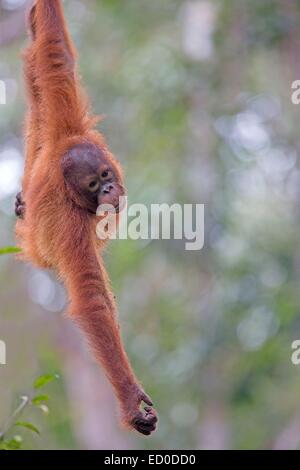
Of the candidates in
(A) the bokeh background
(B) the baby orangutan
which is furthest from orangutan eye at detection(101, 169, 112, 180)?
(A) the bokeh background

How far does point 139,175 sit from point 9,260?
10.3ft

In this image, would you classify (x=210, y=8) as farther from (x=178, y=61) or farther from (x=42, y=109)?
(x=42, y=109)

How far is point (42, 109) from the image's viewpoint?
3549 mm

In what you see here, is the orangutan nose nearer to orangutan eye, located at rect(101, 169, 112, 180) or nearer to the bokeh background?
orangutan eye, located at rect(101, 169, 112, 180)

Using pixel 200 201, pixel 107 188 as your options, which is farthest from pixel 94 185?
pixel 200 201

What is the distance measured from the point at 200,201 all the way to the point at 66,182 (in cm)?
586

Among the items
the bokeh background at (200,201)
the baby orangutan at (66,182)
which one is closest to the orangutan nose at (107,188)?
the baby orangutan at (66,182)

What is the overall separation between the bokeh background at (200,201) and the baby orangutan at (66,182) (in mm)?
5070

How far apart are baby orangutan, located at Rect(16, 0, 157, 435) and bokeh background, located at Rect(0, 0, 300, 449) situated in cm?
507

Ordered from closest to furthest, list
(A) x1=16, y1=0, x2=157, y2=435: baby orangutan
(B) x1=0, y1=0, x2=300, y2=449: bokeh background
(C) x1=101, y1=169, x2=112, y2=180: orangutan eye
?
1. (A) x1=16, y1=0, x2=157, y2=435: baby orangutan
2. (C) x1=101, y1=169, x2=112, y2=180: orangutan eye
3. (B) x1=0, y1=0, x2=300, y2=449: bokeh background

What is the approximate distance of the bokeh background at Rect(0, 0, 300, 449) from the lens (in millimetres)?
9367

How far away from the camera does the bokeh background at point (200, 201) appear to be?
9367 mm
